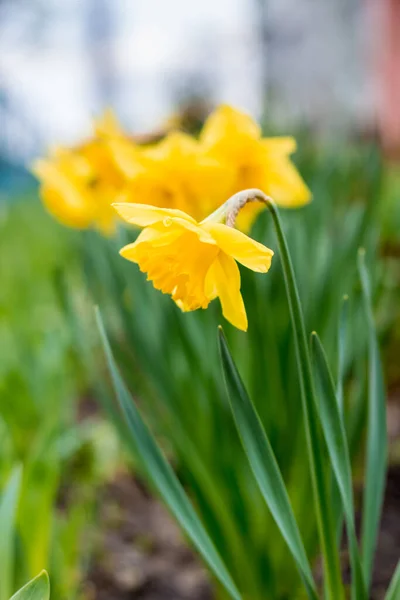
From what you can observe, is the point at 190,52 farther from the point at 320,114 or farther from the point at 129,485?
the point at 129,485

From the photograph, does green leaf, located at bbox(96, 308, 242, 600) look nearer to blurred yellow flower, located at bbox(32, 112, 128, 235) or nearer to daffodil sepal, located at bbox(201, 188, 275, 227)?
daffodil sepal, located at bbox(201, 188, 275, 227)

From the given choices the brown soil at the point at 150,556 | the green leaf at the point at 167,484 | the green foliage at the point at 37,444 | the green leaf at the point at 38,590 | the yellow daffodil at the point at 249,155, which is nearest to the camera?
the green leaf at the point at 38,590

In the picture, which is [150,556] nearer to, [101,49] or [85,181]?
[85,181]

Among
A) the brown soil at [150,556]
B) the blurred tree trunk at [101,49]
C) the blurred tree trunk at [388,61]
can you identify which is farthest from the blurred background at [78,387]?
the blurred tree trunk at [101,49]

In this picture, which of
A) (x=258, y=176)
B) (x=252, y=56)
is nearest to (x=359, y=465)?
(x=258, y=176)

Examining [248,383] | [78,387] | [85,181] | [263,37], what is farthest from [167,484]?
[263,37]

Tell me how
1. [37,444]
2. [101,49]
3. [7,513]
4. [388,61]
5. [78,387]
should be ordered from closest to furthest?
[7,513] → [37,444] → [78,387] → [388,61] → [101,49]

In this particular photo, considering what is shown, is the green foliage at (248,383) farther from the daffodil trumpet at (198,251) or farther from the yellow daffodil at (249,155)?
the daffodil trumpet at (198,251)
